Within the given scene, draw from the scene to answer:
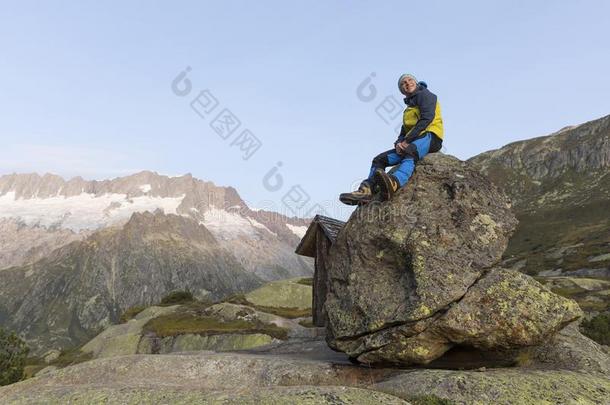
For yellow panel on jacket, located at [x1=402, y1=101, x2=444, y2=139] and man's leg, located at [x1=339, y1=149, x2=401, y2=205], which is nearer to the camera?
man's leg, located at [x1=339, y1=149, x2=401, y2=205]

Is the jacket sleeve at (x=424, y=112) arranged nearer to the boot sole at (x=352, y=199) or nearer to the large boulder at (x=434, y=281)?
the large boulder at (x=434, y=281)

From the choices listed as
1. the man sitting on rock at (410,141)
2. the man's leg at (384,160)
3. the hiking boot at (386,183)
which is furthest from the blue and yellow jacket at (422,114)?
Answer: the hiking boot at (386,183)

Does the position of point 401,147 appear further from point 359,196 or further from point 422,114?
point 359,196

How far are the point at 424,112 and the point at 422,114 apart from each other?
84 millimetres

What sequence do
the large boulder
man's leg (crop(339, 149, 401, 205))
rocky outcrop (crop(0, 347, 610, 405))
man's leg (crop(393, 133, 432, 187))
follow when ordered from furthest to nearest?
man's leg (crop(339, 149, 401, 205))
man's leg (crop(393, 133, 432, 187))
the large boulder
rocky outcrop (crop(0, 347, 610, 405))

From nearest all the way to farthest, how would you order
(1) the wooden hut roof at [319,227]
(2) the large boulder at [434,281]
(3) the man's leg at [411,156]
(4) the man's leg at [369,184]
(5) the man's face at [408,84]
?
(2) the large boulder at [434,281] < (3) the man's leg at [411,156] < (4) the man's leg at [369,184] < (5) the man's face at [408,84] < (1) the wooden hut roof at [319,227]

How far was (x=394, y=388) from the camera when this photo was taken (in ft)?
33.9

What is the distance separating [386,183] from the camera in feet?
41.7

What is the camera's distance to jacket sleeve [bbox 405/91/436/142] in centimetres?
1362

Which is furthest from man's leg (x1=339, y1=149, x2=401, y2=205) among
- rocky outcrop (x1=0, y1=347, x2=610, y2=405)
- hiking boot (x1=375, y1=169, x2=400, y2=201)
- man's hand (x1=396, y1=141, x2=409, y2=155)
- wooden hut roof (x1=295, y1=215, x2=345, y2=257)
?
wooden hut roof (x1=295, y1=215, x2=345, y2=257)

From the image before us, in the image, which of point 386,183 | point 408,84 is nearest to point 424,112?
point 408,84

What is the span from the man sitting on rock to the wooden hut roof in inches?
362

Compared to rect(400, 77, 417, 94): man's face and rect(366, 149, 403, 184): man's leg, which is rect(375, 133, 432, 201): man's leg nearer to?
rect(366, 149, 403, 184): man's leg

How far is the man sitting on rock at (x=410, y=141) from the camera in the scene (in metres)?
13.3
